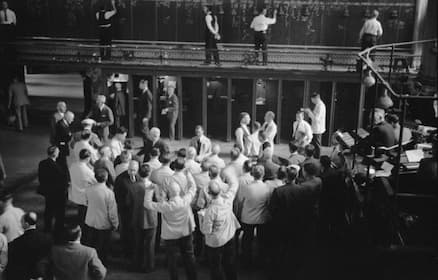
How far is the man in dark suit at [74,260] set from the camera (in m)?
7.03

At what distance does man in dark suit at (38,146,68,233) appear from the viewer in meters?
10.3

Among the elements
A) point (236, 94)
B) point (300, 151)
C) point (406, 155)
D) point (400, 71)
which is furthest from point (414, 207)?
point (236, 94)

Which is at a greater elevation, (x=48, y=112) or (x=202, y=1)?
(x=202, y=1)

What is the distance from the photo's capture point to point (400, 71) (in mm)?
17000

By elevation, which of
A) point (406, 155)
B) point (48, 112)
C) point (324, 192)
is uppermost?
point (406, 155)

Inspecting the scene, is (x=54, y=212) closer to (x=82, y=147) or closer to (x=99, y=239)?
(x=82, y=147)

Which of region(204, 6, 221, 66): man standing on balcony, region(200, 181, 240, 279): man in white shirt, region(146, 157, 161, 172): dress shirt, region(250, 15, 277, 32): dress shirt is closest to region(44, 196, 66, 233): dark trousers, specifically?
region(146, 157, 161, 172): dress shirt

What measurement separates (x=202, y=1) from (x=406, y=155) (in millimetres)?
11949

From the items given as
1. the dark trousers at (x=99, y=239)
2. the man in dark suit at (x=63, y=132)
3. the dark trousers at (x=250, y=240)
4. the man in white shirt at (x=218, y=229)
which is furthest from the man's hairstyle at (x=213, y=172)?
the man in dark suit at (x=63, y=132)

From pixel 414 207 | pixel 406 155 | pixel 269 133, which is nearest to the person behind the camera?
pixel 414 207

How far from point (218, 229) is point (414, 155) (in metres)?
3.46

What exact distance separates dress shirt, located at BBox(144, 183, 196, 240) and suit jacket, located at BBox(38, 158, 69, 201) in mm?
2425

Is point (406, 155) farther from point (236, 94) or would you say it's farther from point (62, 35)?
point (62, 35)

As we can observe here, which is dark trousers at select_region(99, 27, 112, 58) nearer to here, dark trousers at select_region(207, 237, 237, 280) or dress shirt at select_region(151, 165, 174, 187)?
dress shirt at select_region(151, 165, 174, 187)
